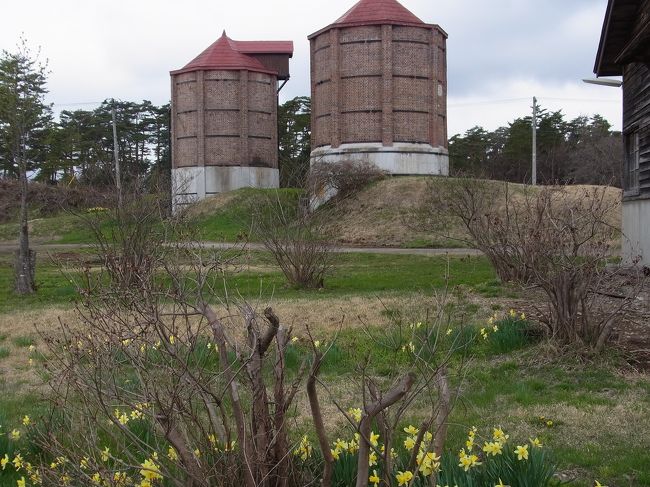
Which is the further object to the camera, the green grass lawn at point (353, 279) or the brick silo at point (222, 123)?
the brick silo at point (222, 123)

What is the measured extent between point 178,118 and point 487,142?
34.1 meters

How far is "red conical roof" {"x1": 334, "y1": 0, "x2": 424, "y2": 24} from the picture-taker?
39.6 m

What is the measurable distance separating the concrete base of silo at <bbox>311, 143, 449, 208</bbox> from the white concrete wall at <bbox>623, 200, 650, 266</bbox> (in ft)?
75.7

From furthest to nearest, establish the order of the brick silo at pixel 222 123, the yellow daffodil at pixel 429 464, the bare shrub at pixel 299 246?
the brick silo at pixel 222 123 → the bare shrub at pixel 299 246 → the yellow daffodil at pixel 429 464

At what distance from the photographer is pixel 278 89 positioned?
49438 millimetres

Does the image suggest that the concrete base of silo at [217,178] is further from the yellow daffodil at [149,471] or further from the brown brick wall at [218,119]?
the yellow daffodil at [149,471]

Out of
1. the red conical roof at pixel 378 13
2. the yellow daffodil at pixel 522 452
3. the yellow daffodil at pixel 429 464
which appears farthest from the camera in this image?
the red conical roof at pixel 378 13

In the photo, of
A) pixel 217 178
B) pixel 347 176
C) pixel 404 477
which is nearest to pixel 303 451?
pixel 404 477

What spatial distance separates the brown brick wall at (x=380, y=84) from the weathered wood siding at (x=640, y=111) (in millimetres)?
23227

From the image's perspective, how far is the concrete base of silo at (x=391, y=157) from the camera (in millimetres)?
39156

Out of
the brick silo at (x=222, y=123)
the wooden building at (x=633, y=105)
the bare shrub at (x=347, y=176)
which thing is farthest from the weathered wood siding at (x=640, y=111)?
the brick silo at (x=222, y=123)

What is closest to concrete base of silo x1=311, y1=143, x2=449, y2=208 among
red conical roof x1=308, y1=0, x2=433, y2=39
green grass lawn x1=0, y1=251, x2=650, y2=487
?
red conical roof x1=308, y1=0, x2=433, y2=39

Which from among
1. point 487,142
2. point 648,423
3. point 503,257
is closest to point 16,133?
point 503,257

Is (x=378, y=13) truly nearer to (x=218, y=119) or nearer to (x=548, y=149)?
(x=218, y=119)
